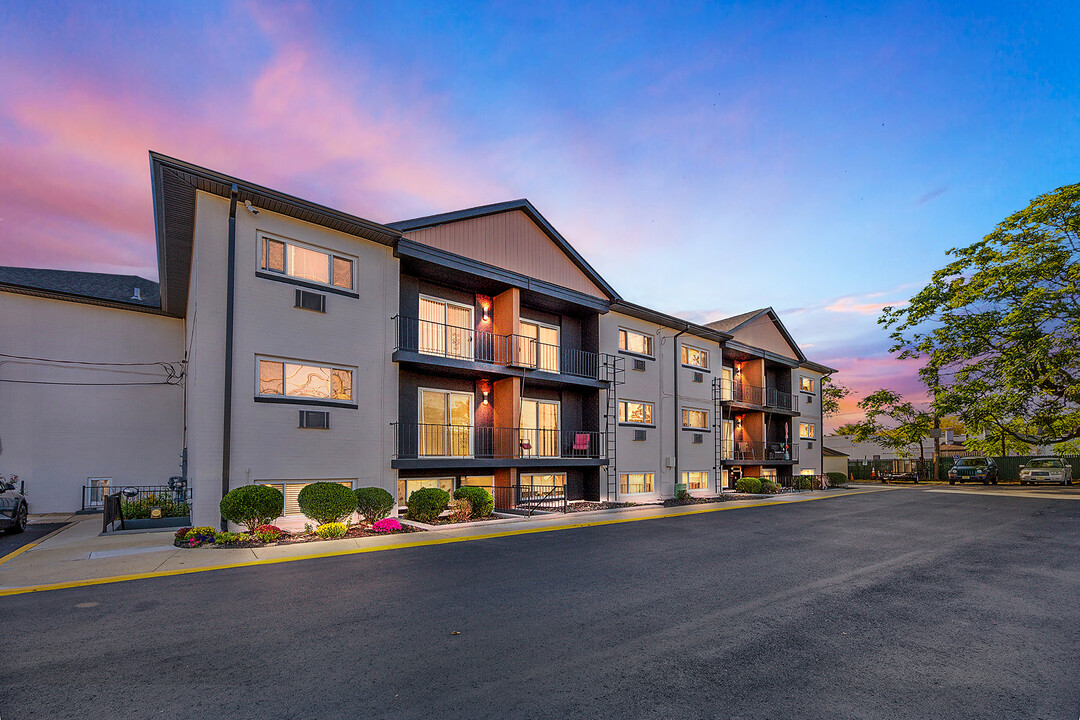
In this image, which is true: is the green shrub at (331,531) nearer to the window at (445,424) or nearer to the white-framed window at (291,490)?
the white-framed window at (291,490)

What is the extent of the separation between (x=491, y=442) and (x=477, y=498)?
123 inches

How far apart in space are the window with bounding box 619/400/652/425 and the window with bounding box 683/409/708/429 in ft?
9.45

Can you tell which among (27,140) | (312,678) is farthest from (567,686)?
(27,140)

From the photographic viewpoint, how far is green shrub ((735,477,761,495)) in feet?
85.2

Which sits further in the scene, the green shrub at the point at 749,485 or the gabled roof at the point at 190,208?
the green shrub at the point at 749,485

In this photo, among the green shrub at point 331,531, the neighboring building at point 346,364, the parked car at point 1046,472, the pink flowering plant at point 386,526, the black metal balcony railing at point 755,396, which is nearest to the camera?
the green shrub at point 331,531

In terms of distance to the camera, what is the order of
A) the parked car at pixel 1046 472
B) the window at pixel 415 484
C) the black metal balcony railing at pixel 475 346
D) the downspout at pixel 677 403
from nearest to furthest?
1. the window at pixel 415 484
2. the black metal balcony railing at pixel 475 346
3. the downspout at pixel 677 403
4. the parked car at pixel 1046 472

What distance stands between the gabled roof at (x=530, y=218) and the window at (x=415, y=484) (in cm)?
725

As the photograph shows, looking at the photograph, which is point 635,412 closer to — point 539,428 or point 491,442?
point 539,428

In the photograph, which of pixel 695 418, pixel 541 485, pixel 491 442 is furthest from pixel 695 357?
pixel 491 442

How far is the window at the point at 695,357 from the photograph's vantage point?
25.4 m

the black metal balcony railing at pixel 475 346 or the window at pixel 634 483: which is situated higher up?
the black metal balcony railing at pixel 475 346

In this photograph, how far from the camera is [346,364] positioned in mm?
13883

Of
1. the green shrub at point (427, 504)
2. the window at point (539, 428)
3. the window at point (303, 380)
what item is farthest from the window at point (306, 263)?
the window at point (539, 428)
